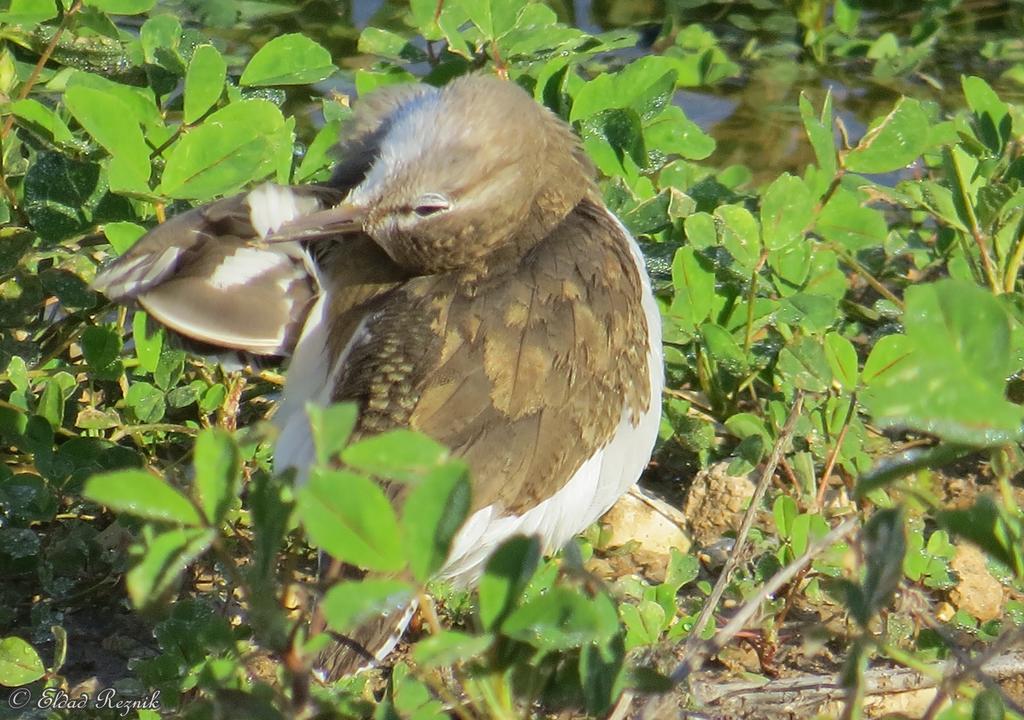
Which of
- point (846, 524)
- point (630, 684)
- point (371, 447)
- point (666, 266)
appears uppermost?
point (371, 447)

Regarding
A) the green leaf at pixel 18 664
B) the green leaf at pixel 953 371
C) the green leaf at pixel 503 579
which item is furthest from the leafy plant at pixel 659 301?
the green leaf at pixel 953 371

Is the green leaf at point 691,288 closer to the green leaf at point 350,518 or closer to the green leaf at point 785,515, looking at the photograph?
the green leaf at point 785,515

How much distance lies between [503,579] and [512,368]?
1380mm

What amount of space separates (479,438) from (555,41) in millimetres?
1771

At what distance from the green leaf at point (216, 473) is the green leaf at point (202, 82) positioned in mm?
2264

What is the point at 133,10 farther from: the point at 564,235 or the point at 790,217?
the point at 790,217

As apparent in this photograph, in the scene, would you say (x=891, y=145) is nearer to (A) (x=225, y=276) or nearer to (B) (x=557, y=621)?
(A) (x=225, y=276)

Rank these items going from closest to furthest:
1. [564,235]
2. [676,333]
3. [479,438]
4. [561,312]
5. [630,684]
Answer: [630,684]
[479,438]
[561,312]
[564,235]
[676,333]

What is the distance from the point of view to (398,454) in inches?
74.4

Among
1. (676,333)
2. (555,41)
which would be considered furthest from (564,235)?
(555,41)

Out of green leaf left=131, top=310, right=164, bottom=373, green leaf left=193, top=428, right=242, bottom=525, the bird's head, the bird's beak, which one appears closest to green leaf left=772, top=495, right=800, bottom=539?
the bird's head

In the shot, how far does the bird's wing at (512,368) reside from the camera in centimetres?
327

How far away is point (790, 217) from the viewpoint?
165 inches

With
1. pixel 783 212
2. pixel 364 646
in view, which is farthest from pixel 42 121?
pixel 783 212
